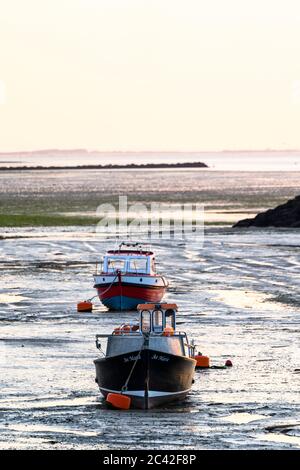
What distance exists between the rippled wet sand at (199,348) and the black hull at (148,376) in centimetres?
36

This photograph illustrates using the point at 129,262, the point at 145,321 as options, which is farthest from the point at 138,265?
the point at 145,321

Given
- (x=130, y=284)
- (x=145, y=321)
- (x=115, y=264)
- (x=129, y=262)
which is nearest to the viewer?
(x=145, y=321)

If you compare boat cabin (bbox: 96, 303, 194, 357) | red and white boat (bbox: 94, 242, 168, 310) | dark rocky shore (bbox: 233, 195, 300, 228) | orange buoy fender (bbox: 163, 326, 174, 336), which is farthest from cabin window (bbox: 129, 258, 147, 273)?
dark rocky shore (bbox: 233, 195, 300, 228)

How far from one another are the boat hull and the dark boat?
18446 millimetres

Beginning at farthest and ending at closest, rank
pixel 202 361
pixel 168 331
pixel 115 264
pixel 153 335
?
pixel 115 264
pixel 202 361
pixel 168 331
pixel 153 335

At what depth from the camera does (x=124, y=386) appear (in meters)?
33.2

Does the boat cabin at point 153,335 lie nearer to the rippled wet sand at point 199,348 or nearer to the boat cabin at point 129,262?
the rippled wet sand at point 199,348

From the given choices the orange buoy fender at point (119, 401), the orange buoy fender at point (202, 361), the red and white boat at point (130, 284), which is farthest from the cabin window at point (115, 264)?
the orange buoy fender at point (119, 401)

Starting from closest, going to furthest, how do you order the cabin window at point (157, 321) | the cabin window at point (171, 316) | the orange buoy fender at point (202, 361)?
the cabin window at point (157, 321) → the cabin window at point (171, 316) → the orange buoy fender at point (202, 361)

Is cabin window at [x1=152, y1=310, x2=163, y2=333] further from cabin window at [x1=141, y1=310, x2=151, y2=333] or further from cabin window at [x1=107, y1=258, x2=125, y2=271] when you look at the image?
cabin window at [x1=107, y1=258, x2=125, y2=271]

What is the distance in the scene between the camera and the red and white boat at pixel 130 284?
2082 inches

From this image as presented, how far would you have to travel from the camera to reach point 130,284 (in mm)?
53094

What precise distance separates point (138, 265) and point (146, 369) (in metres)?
21.4

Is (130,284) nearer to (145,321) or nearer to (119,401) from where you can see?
(145,321)
